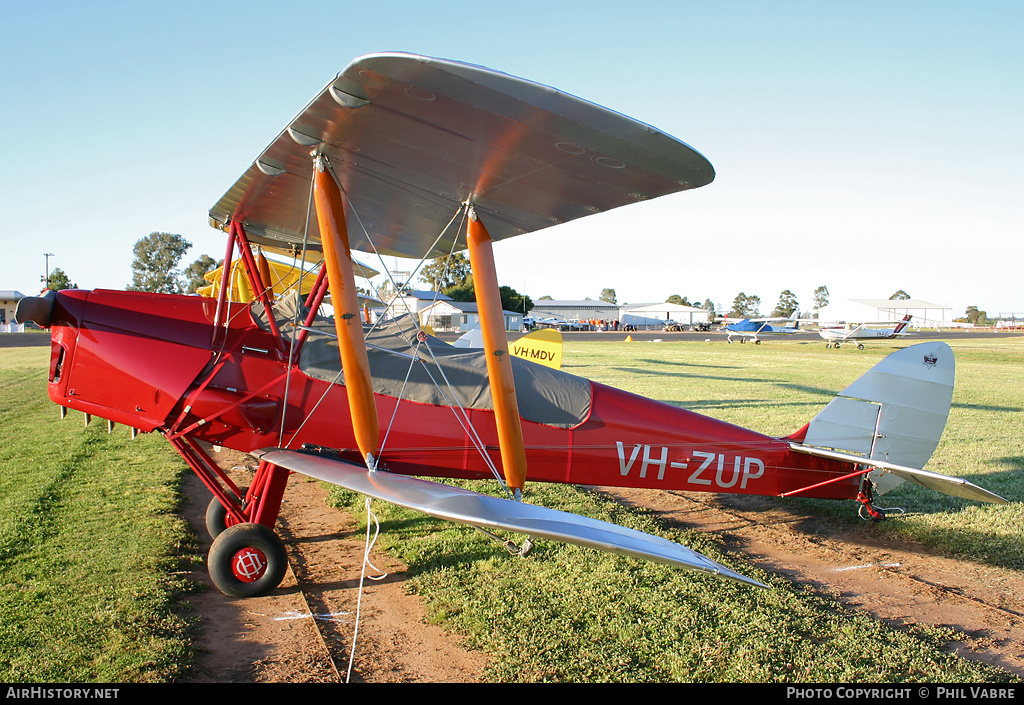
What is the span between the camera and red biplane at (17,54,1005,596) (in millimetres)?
3137

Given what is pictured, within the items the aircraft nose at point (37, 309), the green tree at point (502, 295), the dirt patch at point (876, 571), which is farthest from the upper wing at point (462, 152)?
the green tree at point (502, 295)

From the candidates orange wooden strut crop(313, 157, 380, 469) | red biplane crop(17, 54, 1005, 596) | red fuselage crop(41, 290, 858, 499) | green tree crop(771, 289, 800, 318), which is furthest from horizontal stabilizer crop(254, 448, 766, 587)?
green tree crop(771, 289, 800, 318)

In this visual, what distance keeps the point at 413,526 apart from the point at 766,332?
183 ft

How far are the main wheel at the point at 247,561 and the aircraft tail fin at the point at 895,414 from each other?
4.28m

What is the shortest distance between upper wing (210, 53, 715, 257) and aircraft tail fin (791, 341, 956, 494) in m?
2.96

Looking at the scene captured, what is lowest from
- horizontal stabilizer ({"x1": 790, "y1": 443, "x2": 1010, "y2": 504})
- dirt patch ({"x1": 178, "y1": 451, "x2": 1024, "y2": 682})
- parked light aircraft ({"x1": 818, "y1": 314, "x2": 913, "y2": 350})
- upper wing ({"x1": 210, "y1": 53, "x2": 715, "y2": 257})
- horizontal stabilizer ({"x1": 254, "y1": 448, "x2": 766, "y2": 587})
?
dirt patch ({"x1": 178, "y1": 451, "x2": 1024, "y2": 682})

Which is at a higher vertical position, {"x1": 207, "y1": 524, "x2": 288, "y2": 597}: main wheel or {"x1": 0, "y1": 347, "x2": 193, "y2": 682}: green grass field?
{"x1": 207, "y1": 524, "x2": 288, "y2": 597}: main wheel

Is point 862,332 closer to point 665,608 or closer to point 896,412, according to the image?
point 896,412

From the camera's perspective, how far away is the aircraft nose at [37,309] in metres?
4.04

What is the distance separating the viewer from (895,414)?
5340 millimetres

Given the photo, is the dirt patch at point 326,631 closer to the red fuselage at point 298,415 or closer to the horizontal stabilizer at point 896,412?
the red fuselage at point 298,415

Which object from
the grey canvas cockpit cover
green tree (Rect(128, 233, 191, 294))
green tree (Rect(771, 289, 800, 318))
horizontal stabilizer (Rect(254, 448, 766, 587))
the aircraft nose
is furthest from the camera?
green tree (Rect(771, 289, 800, 318))

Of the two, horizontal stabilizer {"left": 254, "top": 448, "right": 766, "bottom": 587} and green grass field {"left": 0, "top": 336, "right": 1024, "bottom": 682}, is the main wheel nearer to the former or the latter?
green grass field {"left": 0, "top": 336, "right": 1024, "bottom": 682}

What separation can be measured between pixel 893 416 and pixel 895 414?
25 millimetres
